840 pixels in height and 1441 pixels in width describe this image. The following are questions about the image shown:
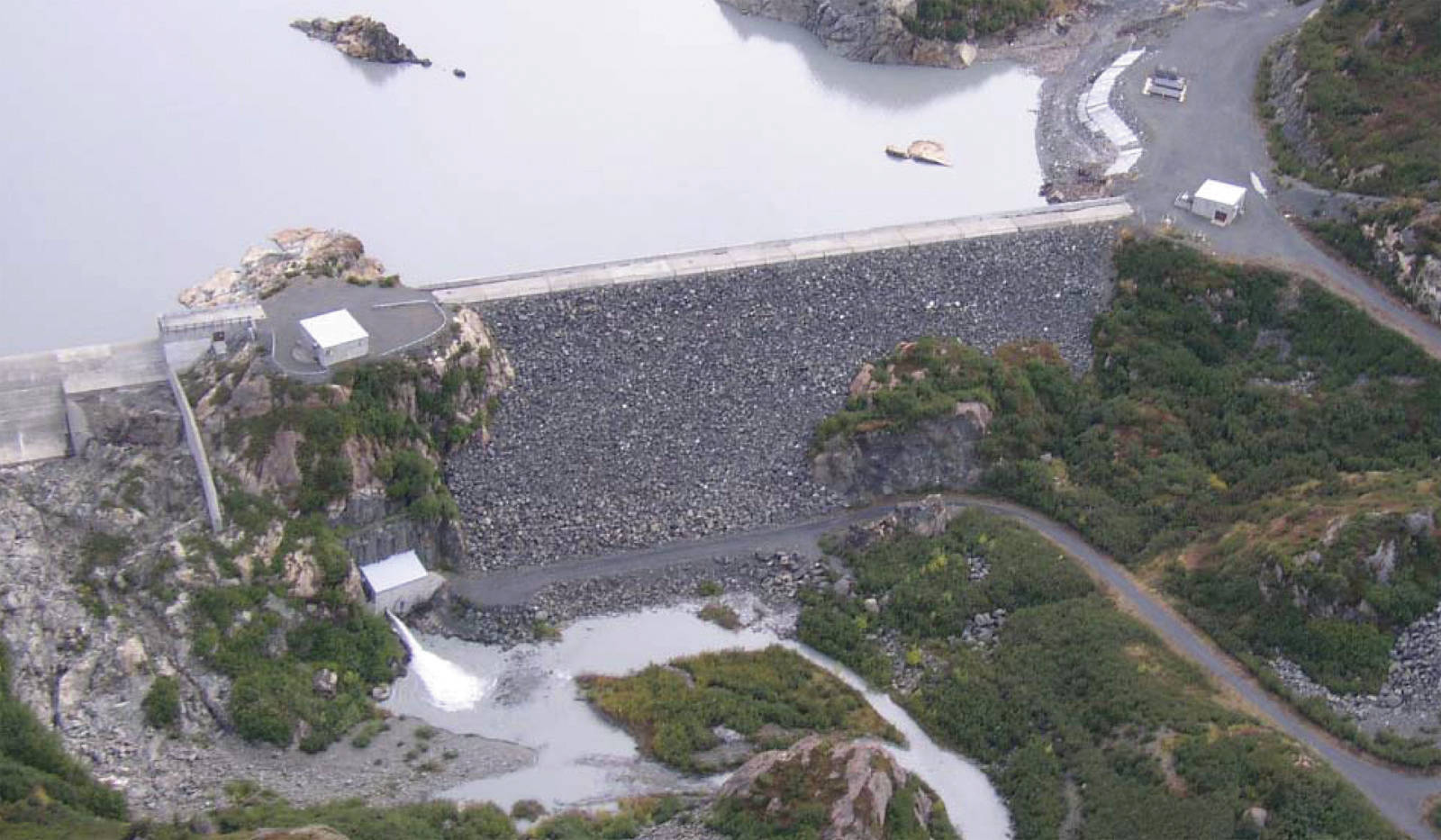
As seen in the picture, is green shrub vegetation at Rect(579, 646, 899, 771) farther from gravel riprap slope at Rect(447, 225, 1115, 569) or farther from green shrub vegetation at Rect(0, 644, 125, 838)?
green shrub vegetation at Rect(0, 644, 125, 838)

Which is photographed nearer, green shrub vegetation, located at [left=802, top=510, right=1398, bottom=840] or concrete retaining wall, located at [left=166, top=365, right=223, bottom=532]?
green shrub vegetation, located at [left=802, top=510, right=1398, bottom=840]

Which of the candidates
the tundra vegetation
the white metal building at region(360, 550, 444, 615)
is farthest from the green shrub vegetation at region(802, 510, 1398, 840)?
the white metal building at region(360, 550, 444, 615)

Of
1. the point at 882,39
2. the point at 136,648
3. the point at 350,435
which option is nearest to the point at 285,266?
the point at 350,435

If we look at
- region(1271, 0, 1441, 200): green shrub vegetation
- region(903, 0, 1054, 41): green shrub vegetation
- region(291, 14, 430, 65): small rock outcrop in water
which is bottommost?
region(291, 14, 430, 65): small rock outcrop in water

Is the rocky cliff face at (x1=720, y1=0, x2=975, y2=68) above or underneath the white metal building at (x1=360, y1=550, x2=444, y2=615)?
above

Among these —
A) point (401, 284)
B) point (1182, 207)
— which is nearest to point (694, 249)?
point (401, 284)

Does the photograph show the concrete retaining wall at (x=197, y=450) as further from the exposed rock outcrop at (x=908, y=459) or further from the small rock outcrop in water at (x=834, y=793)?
the exposed rock outcrop at (x=908, y=459)
